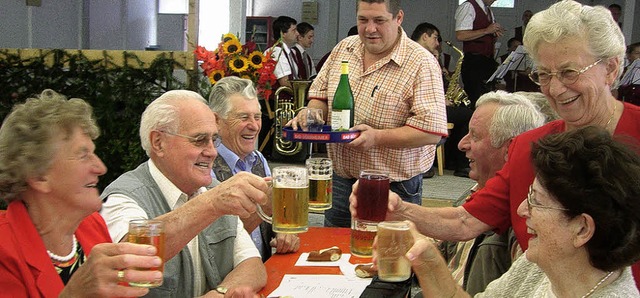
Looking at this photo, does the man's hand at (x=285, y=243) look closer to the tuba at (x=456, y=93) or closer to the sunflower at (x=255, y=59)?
the sunflower at (x=255, y=59)

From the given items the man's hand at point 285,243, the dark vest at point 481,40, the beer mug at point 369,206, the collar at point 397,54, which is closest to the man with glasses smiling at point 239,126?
the man's hand at point 285,243

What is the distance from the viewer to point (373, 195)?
1.99m

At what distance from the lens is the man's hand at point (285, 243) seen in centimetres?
280

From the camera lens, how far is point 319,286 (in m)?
2.35

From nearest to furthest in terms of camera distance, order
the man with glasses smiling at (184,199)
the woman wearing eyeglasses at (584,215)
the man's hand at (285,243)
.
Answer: the woman wearing eyeglasses at (584,215) < the man with glasses smiling at (184,199) < the man's hand at (285,243)

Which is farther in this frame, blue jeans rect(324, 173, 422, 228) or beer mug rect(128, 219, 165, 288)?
blue jeans rect(324, 173, 422, 228)

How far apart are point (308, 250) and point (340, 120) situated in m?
0.70

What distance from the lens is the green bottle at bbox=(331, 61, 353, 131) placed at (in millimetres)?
3318

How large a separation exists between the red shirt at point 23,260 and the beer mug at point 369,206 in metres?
0.81

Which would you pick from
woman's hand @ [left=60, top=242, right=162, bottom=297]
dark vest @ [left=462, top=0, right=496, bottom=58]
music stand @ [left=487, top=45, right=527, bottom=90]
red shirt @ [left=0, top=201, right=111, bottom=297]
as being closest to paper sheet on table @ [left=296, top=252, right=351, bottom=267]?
red shirt @ [left=0, top=201, right=111, bottom=297]

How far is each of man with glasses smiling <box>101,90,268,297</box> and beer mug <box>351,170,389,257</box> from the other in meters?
0.44

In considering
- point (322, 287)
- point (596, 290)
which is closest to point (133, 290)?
point (322, 287)

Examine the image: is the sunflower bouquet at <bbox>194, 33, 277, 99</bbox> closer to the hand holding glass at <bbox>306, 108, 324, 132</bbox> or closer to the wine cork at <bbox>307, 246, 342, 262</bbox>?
the hand holding glass at <bbox>306, 108, 324, 132</bbox>


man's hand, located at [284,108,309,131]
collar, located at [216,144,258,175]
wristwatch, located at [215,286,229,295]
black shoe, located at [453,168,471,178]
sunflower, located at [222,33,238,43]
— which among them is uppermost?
sunflower, located at [222,33,238,43]
